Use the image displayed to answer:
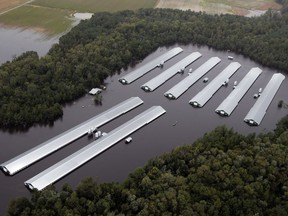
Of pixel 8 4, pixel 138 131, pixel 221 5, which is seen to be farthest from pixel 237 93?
pixel 8 4

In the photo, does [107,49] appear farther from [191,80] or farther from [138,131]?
[138,131]

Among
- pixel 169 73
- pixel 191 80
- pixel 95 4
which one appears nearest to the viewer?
pixel 191 80

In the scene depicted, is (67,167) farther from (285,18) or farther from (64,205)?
(285,18)

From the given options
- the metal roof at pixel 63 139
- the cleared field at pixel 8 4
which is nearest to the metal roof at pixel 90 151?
the metal roof at pixel 63 139

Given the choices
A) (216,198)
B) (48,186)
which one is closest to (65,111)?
(48,186)

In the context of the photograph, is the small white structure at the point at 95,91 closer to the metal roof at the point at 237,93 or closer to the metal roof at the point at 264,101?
the metal roof at the point at 237,93

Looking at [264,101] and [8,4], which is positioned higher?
[8,4]
